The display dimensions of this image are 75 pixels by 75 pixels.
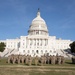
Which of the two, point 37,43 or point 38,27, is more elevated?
point 38,27

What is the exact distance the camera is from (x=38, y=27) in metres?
169

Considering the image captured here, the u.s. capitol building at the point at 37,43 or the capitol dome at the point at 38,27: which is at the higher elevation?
the capitol dome at the point at 38,27

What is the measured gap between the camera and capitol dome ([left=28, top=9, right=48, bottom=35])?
166000 mm

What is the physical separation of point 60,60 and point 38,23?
122 meters

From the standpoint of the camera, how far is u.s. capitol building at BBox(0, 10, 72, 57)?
441 ft

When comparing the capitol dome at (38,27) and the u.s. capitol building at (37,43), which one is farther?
the capitol dome at (38,27)

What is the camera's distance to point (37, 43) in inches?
5846

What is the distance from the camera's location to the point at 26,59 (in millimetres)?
51781

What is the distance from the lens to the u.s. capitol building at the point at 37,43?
134300 millimetres

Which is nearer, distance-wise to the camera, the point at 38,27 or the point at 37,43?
the point at 37,43

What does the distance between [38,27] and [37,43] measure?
23.7 meters

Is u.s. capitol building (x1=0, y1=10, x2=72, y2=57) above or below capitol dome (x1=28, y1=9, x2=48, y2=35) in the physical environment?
below

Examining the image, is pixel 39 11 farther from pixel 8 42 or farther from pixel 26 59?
pixel 26 59

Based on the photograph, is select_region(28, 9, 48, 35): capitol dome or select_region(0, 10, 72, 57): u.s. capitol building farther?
select_region(28, 9, 48, 35): capitol dome
